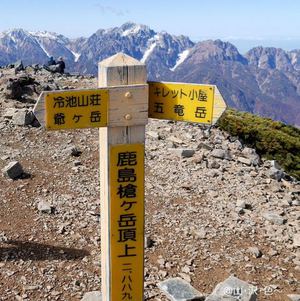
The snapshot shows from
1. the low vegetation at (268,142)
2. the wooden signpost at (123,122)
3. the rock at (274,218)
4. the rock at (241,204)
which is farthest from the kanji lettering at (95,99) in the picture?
the low vegetation at (268,142)

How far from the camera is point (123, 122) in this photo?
210 inches

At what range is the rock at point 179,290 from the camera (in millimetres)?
8016

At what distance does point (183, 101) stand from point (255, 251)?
5.65 m

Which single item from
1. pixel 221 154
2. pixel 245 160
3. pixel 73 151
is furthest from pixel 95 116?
pixel 245 160

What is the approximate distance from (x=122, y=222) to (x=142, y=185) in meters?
0.49

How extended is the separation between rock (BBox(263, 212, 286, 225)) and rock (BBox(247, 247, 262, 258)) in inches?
60.0

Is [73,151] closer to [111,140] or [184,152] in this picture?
[184,152]

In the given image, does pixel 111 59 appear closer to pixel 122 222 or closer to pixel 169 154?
pixel 122 222

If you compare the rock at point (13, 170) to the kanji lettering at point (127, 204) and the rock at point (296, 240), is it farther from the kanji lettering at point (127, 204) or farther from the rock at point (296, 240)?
the kanji lettering at point (127, 204)

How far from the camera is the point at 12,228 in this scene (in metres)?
10.5

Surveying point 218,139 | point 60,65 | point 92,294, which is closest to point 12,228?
point 92,294

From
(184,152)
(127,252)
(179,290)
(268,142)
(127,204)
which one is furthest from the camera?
(268,142)

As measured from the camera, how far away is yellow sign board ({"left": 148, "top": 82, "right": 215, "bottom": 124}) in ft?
18.1

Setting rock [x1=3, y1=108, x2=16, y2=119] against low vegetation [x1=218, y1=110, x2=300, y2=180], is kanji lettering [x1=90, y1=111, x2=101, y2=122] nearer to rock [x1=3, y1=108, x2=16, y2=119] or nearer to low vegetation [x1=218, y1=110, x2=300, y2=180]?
rock [x1=3, y1=108, x2=16, y2=119]
